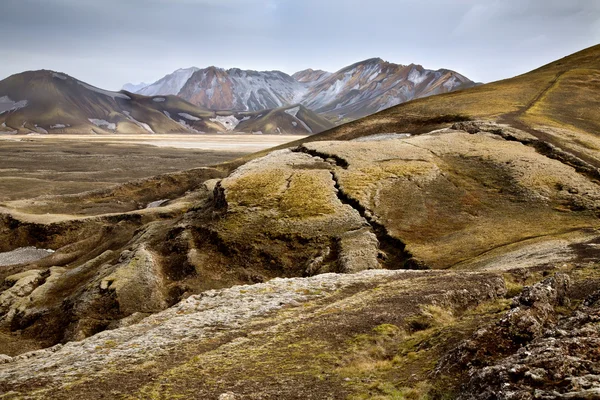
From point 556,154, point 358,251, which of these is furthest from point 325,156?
point 556,154

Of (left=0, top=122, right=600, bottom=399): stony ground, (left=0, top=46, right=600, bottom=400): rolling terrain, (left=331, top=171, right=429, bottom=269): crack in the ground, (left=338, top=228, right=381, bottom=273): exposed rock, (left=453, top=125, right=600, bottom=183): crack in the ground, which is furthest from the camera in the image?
(left=453, top=125, right=600, bottom=183): crack in the ground

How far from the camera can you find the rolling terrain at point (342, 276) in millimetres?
16406

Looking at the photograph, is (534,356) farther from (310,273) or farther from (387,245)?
(387,245)

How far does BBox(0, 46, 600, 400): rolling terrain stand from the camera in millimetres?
16406

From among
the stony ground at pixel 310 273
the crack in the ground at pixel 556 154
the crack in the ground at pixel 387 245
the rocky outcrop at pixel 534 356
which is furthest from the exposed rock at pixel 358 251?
the crack in the ground at pixel 556 154

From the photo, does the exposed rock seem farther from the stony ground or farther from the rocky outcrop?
the rocky outcrop

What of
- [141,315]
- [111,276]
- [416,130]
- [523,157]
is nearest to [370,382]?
[141,315]

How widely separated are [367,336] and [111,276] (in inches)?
1220

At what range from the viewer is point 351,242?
1763 inches

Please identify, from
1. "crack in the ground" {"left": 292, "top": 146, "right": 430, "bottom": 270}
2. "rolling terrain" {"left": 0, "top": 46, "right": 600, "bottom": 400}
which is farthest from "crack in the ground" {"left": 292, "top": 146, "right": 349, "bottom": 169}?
"crack in the ground" {"left": 292, "top": 146, "right": 430, "bottom": 270}

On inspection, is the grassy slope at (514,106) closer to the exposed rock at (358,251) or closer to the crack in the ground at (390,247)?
the crack in the ground at (390,247)

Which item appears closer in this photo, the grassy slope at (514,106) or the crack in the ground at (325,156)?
the crack in the ground at (325,156)

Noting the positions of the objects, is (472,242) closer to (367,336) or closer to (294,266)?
(294,266)

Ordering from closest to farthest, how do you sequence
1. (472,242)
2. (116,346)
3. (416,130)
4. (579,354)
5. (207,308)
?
(579,354) → (116,346) → (207,308) → (472,242) → (416,130)
